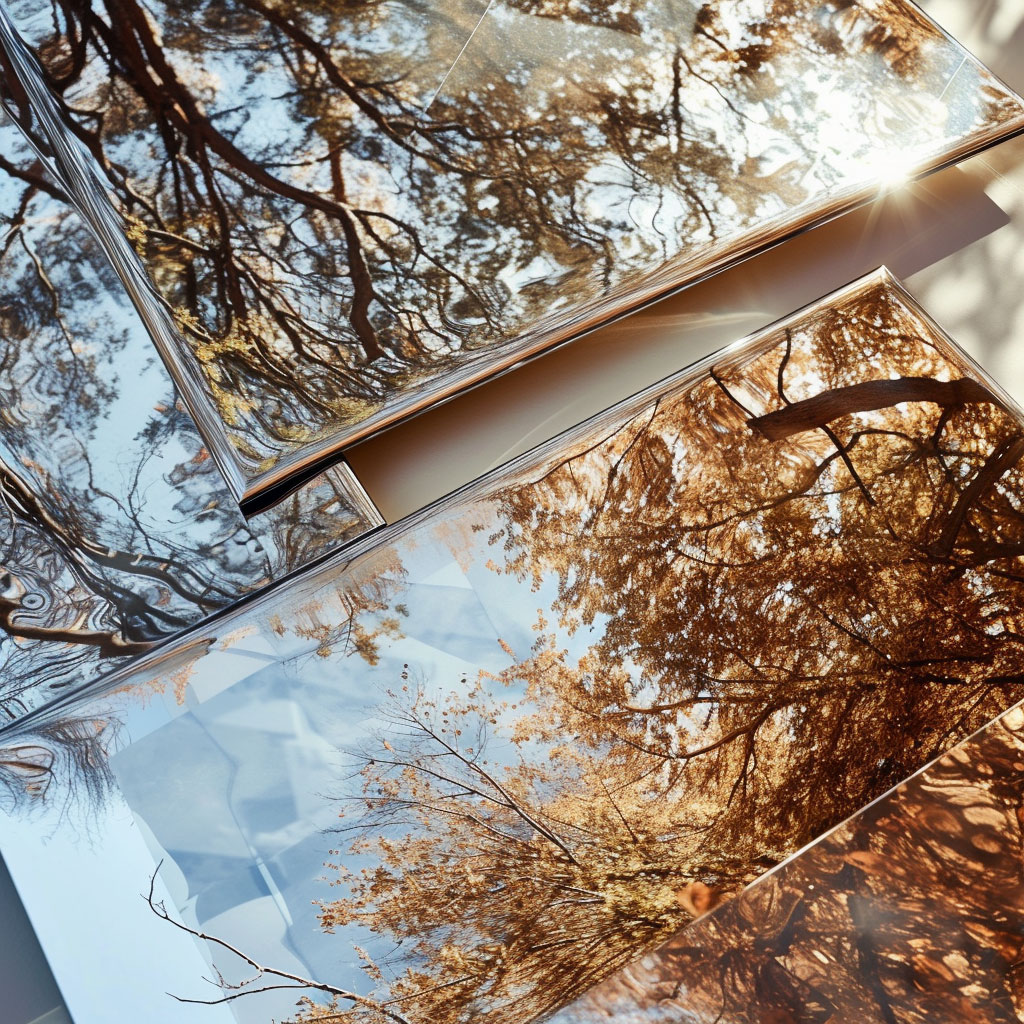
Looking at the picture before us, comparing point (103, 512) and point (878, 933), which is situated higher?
point (103, 512)

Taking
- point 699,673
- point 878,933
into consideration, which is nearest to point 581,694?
point 699,673

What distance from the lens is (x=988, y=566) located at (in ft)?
3.20

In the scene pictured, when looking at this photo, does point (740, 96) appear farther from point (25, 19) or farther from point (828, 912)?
point (828, 912)

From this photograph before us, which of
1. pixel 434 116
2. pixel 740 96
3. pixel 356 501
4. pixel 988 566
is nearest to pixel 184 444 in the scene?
pixel 356 501

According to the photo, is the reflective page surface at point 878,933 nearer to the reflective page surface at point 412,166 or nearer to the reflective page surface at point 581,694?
the reflective page surface at point 581,694

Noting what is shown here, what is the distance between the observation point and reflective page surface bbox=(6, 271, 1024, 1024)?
821mm

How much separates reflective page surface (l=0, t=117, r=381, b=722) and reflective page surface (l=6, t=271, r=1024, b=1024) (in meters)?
0.04

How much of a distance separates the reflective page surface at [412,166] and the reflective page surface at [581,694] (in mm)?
156

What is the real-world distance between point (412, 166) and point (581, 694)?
644 mm

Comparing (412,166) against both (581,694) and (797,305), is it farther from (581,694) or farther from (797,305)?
(581,694)

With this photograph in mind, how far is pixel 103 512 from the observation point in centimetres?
90

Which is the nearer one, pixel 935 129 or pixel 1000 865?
pixel 1000 865

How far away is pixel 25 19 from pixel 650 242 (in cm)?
76

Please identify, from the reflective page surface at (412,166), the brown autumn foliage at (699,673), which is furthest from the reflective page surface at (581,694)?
the reflective page surface at (412,166)
